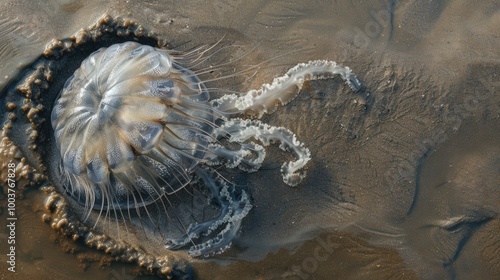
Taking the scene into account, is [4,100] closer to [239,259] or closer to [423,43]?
[239,259]

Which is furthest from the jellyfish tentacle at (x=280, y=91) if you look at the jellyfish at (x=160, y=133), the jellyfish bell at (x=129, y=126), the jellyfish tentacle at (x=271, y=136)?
the jellyfish bell at (x=129, y=126)

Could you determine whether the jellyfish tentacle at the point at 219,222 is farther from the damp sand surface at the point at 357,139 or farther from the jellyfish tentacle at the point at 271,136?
the jellyfish tentacle at the point at 271,136

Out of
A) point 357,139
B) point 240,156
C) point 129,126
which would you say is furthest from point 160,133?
point 357,139

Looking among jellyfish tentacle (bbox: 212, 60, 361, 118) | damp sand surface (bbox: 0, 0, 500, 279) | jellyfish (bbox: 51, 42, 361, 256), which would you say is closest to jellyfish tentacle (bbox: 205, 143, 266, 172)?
jellyfish (bbox: 51, 42, 361, 256)

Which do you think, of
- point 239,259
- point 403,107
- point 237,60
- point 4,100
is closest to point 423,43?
point 403,107

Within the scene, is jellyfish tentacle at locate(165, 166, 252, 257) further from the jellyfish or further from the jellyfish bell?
the jellyfish bell
